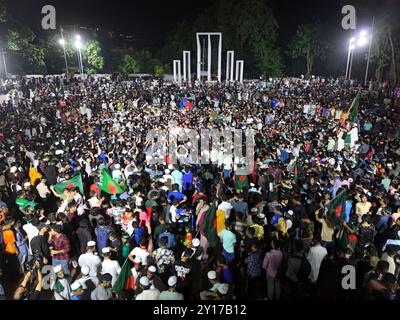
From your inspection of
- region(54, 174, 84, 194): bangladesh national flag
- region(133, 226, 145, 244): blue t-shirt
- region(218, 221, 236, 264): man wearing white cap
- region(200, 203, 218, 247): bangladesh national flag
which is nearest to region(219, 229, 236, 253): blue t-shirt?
Answer: region(218, 221, 236, 264): man wearing white cap

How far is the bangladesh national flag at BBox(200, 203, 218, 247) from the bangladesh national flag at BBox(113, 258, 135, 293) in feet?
5.15

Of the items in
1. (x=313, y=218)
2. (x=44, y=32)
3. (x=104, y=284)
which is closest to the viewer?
(x=104, y=284)

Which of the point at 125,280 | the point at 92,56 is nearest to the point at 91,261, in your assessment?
the point at 125,280

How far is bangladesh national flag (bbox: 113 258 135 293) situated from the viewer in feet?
14.5

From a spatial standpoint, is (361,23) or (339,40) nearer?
(361,23)

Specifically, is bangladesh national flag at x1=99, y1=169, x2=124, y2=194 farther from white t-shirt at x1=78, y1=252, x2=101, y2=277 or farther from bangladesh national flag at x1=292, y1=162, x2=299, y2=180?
bangladesh national flag at x1=292, y1=162, x2=299, y2=180

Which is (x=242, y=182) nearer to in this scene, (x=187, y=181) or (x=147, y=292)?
(x=187, y=181)

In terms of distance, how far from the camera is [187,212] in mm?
6574

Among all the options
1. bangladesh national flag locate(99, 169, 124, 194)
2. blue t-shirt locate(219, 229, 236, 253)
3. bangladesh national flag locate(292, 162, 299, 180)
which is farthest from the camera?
bangladesh national flag locate(292, 162, 299, 180)

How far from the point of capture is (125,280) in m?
4.52
